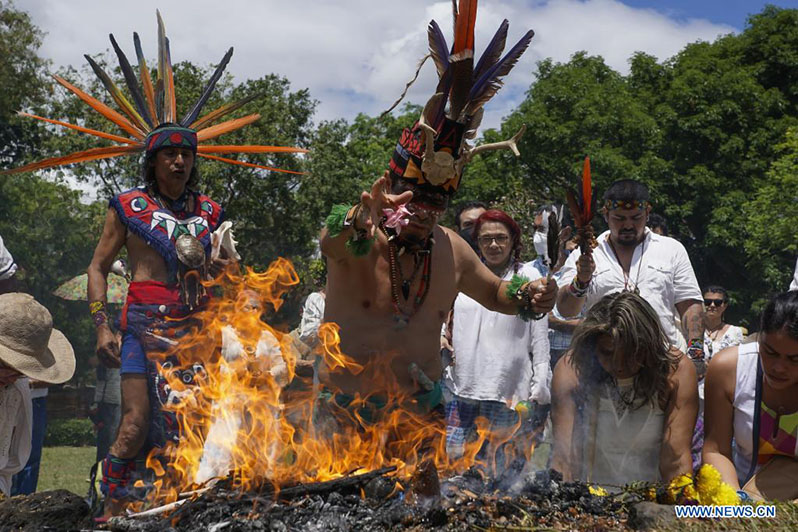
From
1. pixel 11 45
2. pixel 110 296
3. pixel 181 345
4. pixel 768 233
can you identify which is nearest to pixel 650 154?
pixel 768 233

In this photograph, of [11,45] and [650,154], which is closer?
[11,45]

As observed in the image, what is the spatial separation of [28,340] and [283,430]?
1.62m

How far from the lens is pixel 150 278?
534cm

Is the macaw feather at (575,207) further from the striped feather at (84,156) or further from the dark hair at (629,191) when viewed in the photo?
the striped feather at (84,156)

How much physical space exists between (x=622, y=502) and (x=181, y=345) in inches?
113

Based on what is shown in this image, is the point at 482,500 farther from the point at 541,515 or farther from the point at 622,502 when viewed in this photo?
the point at 622,502

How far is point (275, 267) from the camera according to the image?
483 centimetres

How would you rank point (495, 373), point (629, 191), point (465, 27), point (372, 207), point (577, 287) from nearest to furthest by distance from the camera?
point (372, 207) → point (465, 27) → point (577, 287) → point (629, 191) → point (495, 373)

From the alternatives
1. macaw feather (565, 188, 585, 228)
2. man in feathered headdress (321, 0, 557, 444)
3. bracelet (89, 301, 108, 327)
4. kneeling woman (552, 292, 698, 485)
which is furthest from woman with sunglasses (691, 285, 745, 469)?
bracelet (89, 301, 108, 327)

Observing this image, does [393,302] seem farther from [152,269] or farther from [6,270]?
[6,270]

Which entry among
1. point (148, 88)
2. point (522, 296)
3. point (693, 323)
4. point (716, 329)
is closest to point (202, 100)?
point (148, 88)

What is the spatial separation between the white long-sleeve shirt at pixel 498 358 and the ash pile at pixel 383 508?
2.26 m

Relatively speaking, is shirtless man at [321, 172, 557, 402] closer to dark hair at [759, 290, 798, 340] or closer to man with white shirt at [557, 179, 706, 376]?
dark hair at [759, 290, 798, 340]

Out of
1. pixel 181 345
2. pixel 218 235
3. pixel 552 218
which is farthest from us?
pixel 218 235
